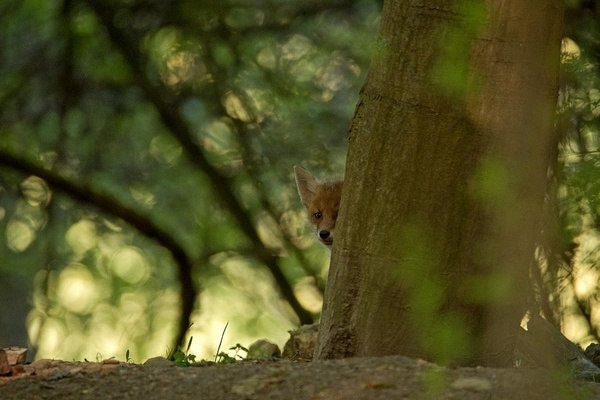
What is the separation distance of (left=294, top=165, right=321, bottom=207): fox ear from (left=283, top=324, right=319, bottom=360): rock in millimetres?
2445

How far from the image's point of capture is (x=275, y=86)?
9289 millimetres

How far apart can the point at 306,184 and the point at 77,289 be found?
98.0 inches

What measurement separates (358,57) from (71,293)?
341 centimetres

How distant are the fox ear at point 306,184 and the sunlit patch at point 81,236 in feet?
7.20

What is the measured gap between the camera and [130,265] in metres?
9.66

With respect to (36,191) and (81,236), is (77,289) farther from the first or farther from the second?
(36,191)

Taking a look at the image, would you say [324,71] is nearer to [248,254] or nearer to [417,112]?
[248,254]

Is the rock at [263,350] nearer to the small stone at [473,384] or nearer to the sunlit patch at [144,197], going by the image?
the small stone at [473,384]

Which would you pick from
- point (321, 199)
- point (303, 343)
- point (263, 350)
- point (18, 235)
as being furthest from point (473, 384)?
point (18, 235)

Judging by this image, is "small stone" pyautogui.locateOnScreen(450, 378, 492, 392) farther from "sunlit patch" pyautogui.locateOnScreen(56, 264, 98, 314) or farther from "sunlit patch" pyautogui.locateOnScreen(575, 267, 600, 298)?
"sunlit patch" pyautogui.locateOnScreen(56, 264, 98, 314)

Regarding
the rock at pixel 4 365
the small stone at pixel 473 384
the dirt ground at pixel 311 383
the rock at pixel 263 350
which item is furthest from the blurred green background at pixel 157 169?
the small stone at pixel 473 384

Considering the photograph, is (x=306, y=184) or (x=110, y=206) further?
(x=110, y=206)

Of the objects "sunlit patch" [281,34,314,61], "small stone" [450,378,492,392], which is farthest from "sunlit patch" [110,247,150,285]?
"small stone" [450,378,492,392]

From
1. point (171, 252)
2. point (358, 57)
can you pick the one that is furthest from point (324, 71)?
point (171, 252)
